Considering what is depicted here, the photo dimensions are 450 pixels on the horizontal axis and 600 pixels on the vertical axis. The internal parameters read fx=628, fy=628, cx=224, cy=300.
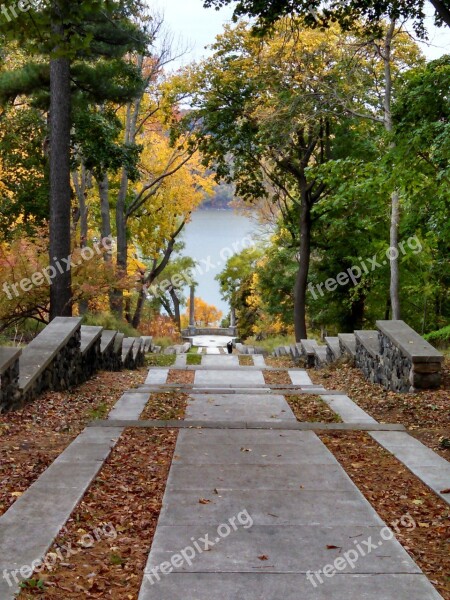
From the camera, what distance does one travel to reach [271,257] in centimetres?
2577

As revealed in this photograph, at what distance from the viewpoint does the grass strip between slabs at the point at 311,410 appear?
24.4 ft

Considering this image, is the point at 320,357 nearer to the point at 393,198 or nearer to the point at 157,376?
the point at 157,376

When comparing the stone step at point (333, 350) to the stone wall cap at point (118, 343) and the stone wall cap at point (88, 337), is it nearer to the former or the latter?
the stone wall cap at point (118, 343)

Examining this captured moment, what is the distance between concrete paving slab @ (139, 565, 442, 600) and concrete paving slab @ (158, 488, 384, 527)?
0.70 metres

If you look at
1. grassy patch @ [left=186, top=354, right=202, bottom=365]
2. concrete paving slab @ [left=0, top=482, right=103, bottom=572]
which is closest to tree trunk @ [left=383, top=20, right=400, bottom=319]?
grassy patch @ [left=186, top=354, right=202, bottom=365]

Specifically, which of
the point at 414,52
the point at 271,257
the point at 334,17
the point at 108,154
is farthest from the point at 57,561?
the point at 271,257

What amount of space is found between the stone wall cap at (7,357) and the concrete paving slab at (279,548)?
338 centimetres

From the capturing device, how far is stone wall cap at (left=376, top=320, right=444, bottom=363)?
8.34 meters

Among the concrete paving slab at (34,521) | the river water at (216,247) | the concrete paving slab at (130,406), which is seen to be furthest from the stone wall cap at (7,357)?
the river water at (216,247)

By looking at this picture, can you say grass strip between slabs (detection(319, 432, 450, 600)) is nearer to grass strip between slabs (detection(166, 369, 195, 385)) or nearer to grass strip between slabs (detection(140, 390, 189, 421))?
grass strip between slabs (detection(140, 390, 189, 421))

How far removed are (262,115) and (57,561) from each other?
1459 centimetres

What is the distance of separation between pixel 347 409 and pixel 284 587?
16.7ft

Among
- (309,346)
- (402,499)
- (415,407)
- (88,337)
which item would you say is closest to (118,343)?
(88,337)

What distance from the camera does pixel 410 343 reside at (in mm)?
8844
